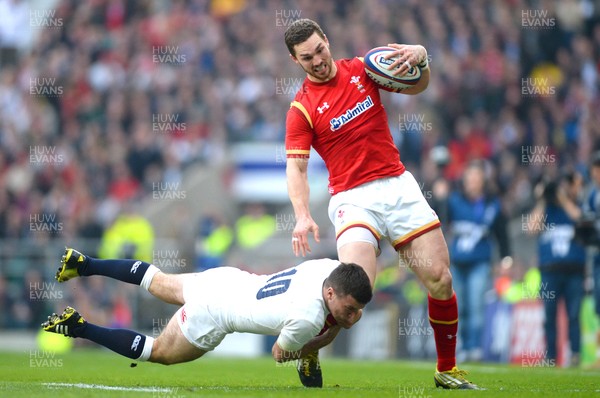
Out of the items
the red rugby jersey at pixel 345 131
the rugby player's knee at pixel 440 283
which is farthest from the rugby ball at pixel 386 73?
the rugby player's knee at pixel 440 283

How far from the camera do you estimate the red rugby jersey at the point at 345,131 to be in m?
8.18

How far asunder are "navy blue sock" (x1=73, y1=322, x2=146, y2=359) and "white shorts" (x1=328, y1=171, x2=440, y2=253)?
1606 mm

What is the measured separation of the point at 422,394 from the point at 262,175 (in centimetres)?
1400

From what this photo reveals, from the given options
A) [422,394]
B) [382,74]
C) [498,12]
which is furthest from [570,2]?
[422,394]

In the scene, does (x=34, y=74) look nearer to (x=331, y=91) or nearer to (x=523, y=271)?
(x=523, y=271)

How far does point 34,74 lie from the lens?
23906 millimetres

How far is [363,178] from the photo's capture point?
26.8 ft

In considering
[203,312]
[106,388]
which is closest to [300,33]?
[203,312]

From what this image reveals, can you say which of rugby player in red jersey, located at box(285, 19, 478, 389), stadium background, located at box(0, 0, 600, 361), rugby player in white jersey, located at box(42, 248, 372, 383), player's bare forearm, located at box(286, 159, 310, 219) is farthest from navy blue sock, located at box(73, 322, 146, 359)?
stadium background, located at box(0, 0, 600, 361)

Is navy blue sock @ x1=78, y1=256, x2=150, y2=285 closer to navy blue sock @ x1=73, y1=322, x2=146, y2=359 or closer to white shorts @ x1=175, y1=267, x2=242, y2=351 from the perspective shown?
navy blue sock @ x1=73, y1=322, x2=146, y2=359

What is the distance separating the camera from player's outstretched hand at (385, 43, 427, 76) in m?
8.05

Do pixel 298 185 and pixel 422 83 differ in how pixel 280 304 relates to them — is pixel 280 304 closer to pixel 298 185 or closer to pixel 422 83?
pixel 298 185

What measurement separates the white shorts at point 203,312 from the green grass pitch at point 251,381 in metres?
0.36

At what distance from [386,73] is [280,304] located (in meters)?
1.98
